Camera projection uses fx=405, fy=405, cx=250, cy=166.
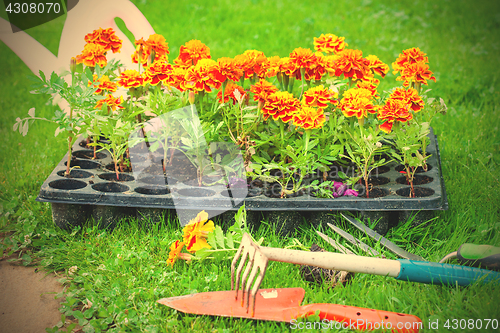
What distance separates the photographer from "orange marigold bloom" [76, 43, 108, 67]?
7.62ft

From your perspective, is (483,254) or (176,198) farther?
(176,198)

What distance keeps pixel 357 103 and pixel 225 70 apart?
675 millimetres

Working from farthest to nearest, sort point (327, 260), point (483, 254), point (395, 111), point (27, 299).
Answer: point (395, 111)
point (27, 299)
point (483, 254)
point (327, 260)

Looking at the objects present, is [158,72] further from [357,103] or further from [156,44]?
[357,103]

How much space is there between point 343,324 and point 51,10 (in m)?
4.80

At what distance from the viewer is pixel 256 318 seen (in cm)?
154

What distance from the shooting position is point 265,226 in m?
2.13

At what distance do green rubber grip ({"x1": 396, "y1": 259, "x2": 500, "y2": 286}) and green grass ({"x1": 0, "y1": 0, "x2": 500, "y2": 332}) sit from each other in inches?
1.7

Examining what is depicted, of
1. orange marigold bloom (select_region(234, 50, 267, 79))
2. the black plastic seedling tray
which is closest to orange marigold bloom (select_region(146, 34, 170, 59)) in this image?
orange marigold bloom (select_region(234, 50, 267, 79))

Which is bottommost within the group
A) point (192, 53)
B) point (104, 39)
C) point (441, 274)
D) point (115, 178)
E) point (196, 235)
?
point (441, 274)

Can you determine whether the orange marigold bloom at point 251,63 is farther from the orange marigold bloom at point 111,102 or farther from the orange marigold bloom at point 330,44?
the orange marigold bloom at point 111,102

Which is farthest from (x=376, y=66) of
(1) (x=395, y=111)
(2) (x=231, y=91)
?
(2) (x=231, y=91)

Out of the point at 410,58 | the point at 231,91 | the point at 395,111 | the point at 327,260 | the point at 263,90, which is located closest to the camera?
the point at 327,260

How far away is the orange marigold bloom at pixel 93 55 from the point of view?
2.32 metres
